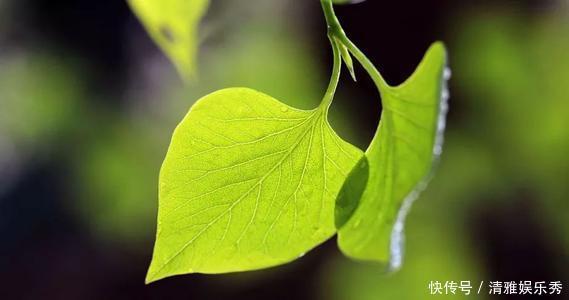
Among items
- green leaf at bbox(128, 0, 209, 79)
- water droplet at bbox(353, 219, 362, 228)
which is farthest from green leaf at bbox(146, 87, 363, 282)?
green leaf at bbox(128, 0, 209, 79)

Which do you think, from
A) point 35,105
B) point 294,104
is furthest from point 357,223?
point 35,105

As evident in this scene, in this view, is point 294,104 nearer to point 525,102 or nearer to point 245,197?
point 525,102

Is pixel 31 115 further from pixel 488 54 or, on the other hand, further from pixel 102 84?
pixel 488 54

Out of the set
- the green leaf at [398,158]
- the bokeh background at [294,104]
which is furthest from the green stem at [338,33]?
the bokeh background at [294,104]

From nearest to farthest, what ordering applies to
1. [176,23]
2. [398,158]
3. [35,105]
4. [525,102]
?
[398,158] < [176,23] < [525,102] < [35,105]

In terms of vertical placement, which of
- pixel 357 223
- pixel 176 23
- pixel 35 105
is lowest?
pixel 357 223

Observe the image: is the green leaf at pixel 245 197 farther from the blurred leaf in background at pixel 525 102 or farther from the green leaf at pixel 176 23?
the blurred leaf in background at pixel 525 102

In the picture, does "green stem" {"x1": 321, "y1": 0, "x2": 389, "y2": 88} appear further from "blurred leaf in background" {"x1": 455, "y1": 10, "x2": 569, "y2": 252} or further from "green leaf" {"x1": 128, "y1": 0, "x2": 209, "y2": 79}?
"blurred leaf in background" {"x1": 455, "y1": 10, "x2": 569, "y2": 252}
